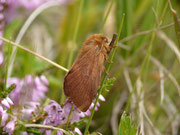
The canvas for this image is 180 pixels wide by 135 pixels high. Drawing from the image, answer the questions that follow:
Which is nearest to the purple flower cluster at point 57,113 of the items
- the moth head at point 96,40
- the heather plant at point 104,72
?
the heather plant at point 104,72

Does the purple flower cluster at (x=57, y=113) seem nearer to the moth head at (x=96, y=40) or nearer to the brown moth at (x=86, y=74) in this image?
the brown moth at (x=86, y=74)

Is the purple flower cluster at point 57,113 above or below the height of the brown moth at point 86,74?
below

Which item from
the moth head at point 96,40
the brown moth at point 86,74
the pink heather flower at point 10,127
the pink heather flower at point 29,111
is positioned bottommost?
the pink heather flower at point 10,127

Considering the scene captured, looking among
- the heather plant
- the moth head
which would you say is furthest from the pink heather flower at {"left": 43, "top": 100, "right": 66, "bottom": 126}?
the moth head

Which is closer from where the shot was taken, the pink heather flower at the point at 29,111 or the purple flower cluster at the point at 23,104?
the purple flower cluster at the point at 23,104

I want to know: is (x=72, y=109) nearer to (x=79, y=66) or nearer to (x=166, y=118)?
(x=79, y=66)

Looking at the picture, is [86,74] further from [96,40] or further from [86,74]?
[96,40]
